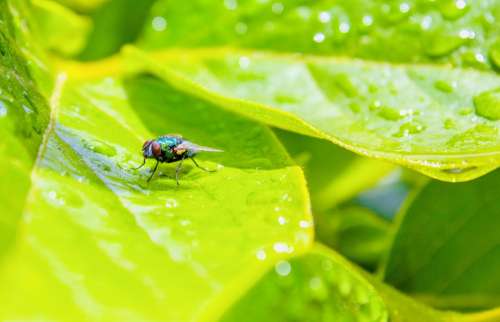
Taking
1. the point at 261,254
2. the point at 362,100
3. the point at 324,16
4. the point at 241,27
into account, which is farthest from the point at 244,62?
the point at 261,254

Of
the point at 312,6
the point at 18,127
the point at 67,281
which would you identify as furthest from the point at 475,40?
the point at 67,281

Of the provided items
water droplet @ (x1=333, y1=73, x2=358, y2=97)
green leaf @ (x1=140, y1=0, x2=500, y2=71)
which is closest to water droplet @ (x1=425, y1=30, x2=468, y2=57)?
green leaf @ (x1=140, y1=0, x2=500, y2=71)

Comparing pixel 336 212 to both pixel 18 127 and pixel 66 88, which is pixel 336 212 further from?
pixel 18 127

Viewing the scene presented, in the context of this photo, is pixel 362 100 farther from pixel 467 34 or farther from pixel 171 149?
pixel 171 149

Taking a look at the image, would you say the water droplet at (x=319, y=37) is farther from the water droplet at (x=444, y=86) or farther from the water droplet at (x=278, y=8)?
the water droplet at (x=444, y=86)

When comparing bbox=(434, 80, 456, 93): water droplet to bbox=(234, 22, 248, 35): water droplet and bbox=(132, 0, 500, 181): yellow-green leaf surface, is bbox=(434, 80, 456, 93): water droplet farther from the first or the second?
bbox=(234, 22, 248, 35): water droplet

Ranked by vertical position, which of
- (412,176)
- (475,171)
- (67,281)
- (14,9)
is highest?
(14,9)

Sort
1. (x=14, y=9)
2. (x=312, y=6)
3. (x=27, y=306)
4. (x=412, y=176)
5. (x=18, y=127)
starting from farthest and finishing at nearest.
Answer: (x=412, y=176), (x=312, y=6), (x=14, y=9), (x=18, y=127), (x=27, y=306)
